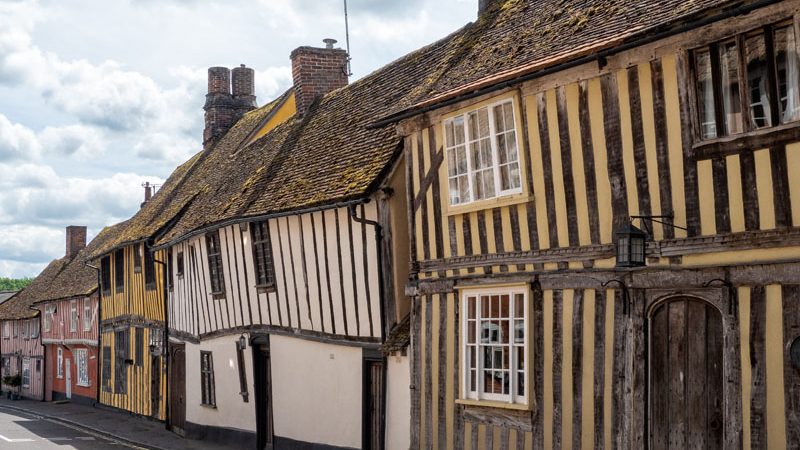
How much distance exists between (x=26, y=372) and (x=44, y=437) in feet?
81.3

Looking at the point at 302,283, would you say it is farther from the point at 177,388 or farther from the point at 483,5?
the point at 177,388

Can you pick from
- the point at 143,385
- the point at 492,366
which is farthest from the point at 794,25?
the point at 143,385

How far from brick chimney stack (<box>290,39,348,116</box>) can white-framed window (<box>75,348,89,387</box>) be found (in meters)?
18.1

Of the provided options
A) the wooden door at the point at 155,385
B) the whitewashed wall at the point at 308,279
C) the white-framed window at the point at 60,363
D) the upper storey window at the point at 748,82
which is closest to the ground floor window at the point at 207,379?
the whitewashed wall at the point at 308,279

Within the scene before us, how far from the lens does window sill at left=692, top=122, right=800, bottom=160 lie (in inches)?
305

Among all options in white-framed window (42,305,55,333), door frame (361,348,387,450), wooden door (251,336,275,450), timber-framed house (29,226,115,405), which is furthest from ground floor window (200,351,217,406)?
white-framed window (42,305,55,333)

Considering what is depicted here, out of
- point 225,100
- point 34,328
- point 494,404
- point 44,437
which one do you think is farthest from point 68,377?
point 494,404

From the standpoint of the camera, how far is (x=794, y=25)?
7.68 m

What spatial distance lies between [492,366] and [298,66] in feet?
40.8

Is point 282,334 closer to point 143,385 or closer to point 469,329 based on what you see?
point 469,329

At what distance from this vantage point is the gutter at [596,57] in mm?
7918

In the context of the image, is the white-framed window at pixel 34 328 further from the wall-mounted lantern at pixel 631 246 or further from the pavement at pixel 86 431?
the wall-mounted lantern at pixel 631 246

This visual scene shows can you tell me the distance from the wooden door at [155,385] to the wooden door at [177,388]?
135 cm

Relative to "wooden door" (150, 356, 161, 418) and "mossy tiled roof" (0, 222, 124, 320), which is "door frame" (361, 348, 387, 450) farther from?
"mossy tiled roof" (0, 222, 124, 320)
